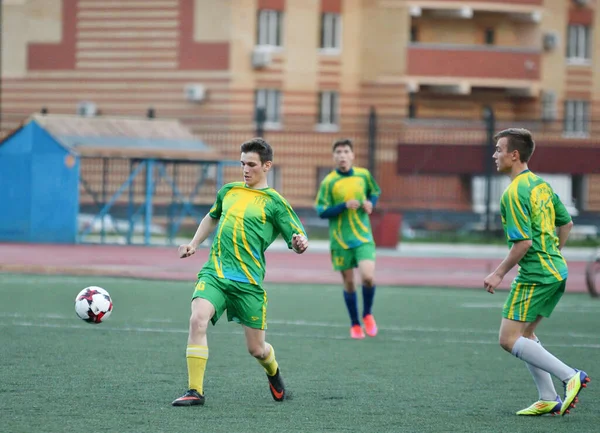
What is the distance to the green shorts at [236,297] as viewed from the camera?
319 inches

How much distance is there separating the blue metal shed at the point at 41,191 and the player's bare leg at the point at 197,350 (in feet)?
61.8

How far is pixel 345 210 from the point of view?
12852mm

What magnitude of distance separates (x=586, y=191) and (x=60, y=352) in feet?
107

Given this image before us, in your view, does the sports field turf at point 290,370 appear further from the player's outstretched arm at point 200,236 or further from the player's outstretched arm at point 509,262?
the player's outstretched arm at point 200,236

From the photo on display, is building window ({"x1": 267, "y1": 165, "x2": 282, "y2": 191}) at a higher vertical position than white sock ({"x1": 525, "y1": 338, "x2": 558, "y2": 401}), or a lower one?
higher

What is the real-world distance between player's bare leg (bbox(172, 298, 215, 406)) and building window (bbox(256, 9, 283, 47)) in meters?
35.8

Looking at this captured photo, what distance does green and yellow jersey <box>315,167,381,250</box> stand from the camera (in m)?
12.9

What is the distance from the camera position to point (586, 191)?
40844 mm

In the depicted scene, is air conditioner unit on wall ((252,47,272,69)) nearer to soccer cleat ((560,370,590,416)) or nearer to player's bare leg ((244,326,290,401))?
player's bare leg ((244,326,290,401))

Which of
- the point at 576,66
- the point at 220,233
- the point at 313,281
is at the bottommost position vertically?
the point at 313,281

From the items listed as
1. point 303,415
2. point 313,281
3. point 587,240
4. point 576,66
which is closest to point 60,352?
point 303,415

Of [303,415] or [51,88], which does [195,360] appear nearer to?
[303,415]

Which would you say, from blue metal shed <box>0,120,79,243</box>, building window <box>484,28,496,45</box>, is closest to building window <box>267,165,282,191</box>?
building window <box>484,28,496,45</box>

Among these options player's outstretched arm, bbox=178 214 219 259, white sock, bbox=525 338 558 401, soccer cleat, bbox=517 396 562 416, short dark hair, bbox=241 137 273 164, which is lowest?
soccer cleat, bbox=517 396 562 416
